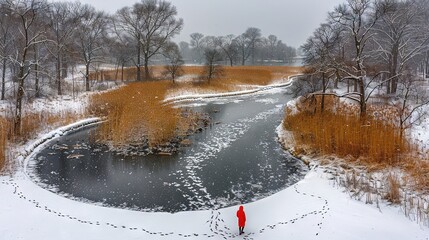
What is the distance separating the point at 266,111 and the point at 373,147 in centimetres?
1394

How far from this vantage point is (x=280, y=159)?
49.2 ft

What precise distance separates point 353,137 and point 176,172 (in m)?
7.44

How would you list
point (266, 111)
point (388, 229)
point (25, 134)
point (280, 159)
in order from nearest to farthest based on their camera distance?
point (388, 229) → point (280, 159) → point (25, 134) → point (266, 111)

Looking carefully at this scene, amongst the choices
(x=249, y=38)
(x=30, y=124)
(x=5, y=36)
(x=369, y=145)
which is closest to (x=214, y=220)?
(x=369, y=145)

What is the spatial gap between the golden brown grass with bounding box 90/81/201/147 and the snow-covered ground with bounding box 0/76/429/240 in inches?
276

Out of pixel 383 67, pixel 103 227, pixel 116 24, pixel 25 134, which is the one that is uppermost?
pixel 116 24

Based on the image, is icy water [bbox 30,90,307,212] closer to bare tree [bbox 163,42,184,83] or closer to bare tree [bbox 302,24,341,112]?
bare tree [bbox 302,24,341,112]

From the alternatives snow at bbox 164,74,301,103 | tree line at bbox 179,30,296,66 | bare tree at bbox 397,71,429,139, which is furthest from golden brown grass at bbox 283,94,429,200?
tree line at bbox 179,30,296,66

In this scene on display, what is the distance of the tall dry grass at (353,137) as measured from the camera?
1262 cm

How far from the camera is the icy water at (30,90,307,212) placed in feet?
35.9

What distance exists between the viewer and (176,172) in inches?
520

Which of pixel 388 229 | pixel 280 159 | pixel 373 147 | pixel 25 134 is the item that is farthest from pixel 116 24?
pixel 388 229

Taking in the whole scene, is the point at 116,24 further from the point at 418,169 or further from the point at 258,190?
the point at 418,169

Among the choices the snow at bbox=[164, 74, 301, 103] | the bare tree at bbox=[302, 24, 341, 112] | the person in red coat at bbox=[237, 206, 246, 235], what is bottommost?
the person in red coat at bbox=[237, 206, 246, 235]
